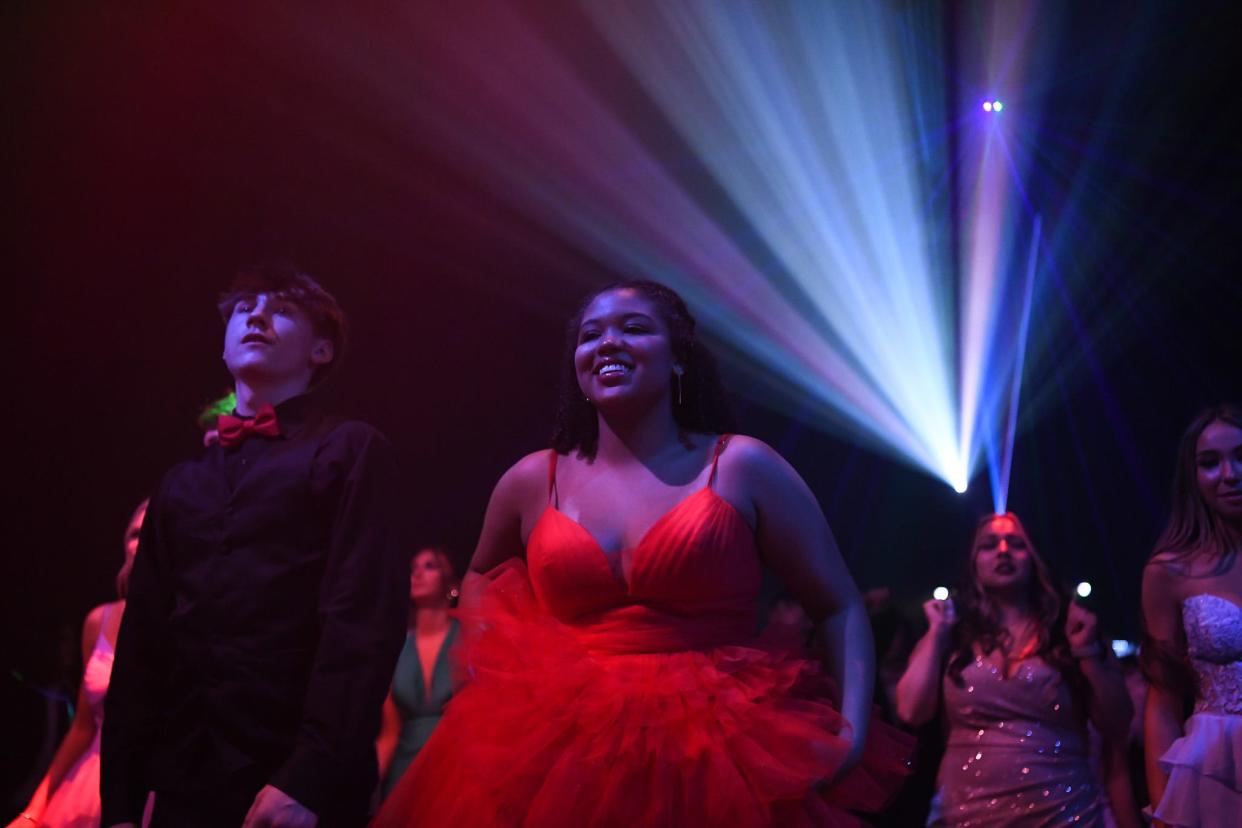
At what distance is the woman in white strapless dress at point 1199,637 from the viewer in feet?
9.75

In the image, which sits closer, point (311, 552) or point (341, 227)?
point (311, 552)

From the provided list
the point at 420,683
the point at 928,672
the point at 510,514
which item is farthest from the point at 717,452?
the point at 420,683

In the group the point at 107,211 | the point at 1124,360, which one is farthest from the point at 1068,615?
the point at 107,211

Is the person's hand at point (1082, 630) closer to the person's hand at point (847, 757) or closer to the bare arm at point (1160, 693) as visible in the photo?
the bare arm at point (1160, 693)

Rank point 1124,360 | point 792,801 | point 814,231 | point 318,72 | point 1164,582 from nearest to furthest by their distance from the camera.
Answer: point 792,801
point 1164,582
point 318,72
point 814,231
point 1124,360

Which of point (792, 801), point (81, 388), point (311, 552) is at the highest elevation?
point (81, 388)

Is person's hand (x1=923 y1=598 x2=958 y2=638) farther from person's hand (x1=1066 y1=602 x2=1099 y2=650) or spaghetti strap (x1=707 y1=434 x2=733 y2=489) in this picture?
spaghetti strap (x1=707 y1=434 x2=733 y2=489)

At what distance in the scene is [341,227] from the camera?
6.73m

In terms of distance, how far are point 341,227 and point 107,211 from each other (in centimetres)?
132

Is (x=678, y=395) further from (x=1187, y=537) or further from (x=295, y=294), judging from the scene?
(x=1187, y=537)

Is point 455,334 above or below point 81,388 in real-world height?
above

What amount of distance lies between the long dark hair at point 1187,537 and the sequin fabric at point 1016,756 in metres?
0.71

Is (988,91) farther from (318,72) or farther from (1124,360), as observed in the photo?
(318,72)

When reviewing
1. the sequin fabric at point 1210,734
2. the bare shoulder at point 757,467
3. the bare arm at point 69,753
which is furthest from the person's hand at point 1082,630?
the bare arm at point 69,753
